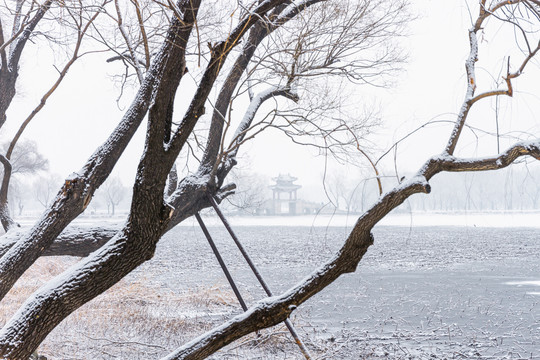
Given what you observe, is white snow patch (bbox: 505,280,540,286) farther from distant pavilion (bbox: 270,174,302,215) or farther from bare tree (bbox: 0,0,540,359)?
distant pavilion (bbox: 270,174,302,215)

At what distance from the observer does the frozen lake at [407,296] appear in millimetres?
6488

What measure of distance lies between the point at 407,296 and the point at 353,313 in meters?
2.02

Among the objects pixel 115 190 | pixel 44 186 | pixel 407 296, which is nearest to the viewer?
pixel 407 296

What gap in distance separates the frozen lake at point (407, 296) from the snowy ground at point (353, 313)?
21 mm

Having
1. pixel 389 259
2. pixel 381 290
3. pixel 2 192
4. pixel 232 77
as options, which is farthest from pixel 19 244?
pixel 389 259

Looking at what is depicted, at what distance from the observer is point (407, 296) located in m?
10.4

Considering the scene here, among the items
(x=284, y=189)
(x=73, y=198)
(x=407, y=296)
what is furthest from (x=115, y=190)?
(x=73, y=198)

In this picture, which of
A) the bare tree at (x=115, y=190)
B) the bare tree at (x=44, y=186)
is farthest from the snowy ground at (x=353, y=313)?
the bare tree at (x=44, y=186)

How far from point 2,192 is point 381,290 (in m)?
8.54

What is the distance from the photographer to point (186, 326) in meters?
7.29

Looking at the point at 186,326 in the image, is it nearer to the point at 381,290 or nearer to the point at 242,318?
the point at 242,318

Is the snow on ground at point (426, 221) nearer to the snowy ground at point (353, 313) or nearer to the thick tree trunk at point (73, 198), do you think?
the snowy ground at point (353, 313)

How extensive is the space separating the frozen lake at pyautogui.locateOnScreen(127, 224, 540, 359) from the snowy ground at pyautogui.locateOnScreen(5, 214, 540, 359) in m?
0.02

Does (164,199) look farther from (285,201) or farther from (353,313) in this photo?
(285,201)
